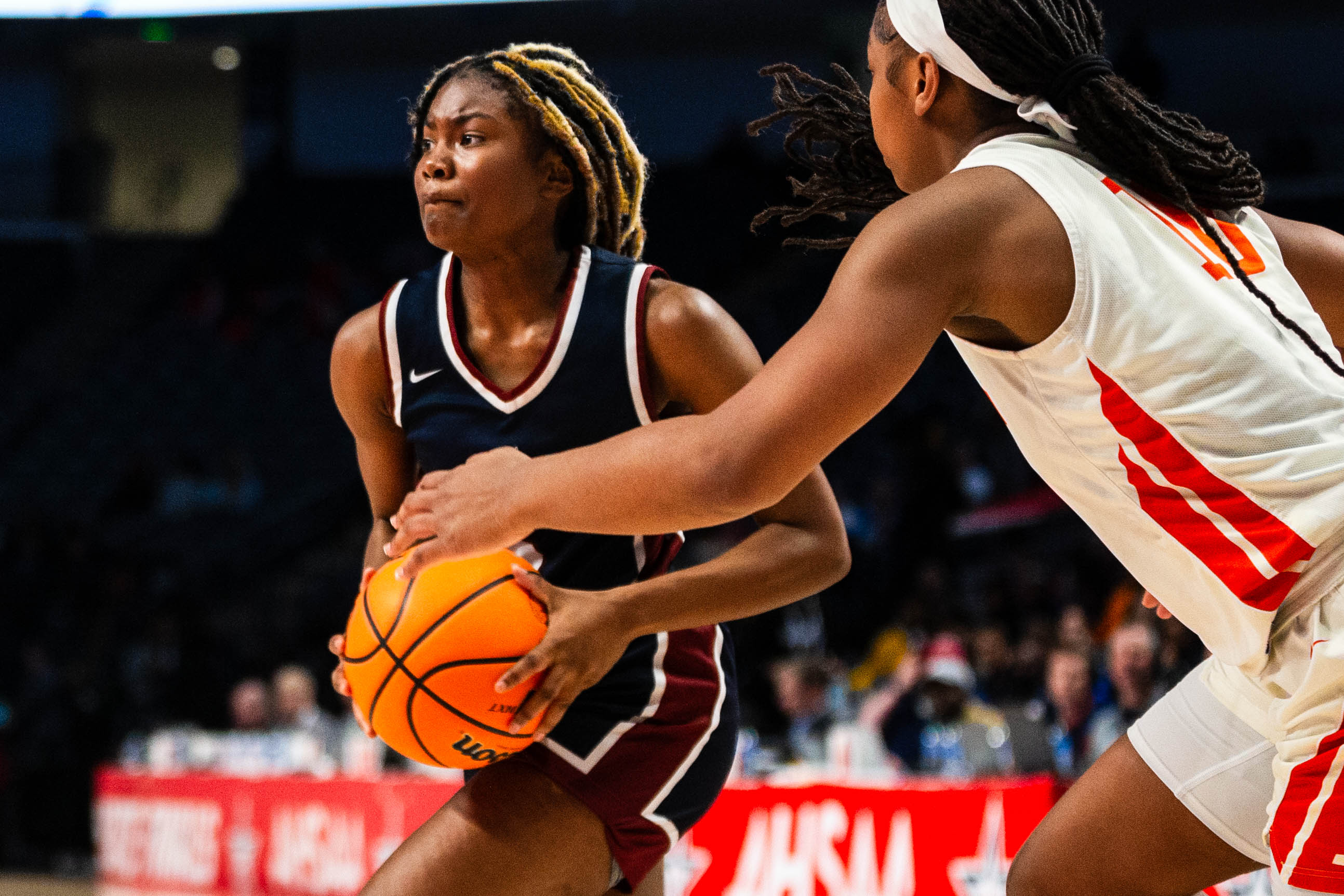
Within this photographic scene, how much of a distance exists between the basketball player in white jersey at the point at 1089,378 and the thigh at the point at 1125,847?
12cm

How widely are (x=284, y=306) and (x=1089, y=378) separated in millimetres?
14519

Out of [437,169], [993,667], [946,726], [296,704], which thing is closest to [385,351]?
[437,169]

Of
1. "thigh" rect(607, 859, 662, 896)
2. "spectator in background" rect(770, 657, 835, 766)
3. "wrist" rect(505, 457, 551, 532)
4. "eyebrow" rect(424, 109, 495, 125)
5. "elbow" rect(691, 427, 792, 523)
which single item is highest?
"eyebrow" rect(424, 109, 495, 125)

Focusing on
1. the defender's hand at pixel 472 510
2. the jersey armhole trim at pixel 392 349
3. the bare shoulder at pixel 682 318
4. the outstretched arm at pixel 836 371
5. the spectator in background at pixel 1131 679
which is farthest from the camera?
the spectator in background at pixel 1131 679

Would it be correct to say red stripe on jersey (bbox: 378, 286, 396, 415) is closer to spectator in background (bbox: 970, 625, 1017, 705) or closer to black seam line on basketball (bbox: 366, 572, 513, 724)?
black seam line on basketball (bbox: 366, 572, 513, 724)

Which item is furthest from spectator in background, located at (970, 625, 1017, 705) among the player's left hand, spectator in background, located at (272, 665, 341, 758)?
the player's left hand

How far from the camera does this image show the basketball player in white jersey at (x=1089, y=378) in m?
1.62

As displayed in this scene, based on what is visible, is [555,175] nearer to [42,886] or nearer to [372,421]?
[372,421]

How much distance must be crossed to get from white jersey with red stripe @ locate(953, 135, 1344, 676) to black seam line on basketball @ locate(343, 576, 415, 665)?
37.3 inches

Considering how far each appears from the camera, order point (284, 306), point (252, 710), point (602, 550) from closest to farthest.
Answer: point (602, 550) < point (252, 710) < point (284, 306)

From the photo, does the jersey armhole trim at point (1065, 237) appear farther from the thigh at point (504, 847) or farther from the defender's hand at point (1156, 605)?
the thigh at point (504, 847)

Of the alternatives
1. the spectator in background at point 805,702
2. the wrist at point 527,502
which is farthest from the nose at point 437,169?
the spectator in background at point 805,702

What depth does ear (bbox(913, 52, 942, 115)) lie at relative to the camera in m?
1.87

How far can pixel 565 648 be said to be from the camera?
2.12 meters
